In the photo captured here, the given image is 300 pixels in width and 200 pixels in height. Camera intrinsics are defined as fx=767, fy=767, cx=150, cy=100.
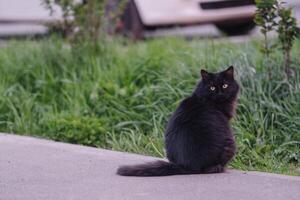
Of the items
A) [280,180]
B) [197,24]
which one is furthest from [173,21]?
[280,180]

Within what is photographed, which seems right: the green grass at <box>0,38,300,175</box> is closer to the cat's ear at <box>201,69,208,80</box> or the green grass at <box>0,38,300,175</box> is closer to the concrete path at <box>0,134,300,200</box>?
the concrete path at <box>0,134,300,200</box>

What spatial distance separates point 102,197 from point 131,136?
7.40 ft

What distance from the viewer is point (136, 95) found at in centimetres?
832

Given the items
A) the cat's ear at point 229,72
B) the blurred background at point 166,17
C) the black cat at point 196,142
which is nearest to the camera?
the black cat at point 196,142

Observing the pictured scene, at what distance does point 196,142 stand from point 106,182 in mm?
765

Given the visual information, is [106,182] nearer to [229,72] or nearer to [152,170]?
[152,170]

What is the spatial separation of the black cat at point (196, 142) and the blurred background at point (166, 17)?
6.61 meters

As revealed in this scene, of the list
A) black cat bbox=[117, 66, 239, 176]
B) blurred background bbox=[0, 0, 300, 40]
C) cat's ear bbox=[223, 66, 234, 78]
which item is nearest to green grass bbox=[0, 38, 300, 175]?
black cat bbox=[117, 66, 239, 176]

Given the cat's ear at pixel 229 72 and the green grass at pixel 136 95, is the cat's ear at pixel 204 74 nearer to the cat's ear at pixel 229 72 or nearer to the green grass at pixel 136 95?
the cat's ear at pixel 229 72

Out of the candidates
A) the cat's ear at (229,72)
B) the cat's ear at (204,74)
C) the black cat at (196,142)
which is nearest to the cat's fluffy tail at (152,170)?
the black cat at (196,142)

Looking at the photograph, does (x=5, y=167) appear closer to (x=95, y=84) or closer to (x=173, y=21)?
(x=95, y=84)

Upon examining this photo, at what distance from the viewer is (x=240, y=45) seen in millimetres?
9477

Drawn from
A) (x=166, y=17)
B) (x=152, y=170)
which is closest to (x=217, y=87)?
(x=152, y=170)

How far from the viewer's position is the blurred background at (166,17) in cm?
1310
